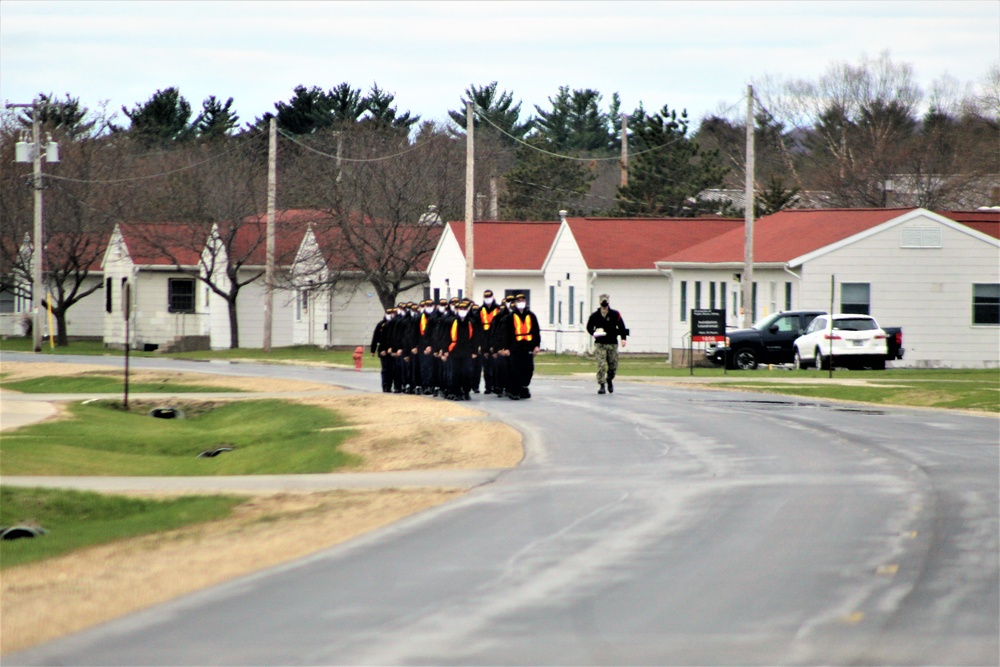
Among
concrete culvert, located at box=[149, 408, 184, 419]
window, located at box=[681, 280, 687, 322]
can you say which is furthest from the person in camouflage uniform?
window, located at box=[681, 280, 687, 322]

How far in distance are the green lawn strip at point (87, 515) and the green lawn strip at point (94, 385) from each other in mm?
18193

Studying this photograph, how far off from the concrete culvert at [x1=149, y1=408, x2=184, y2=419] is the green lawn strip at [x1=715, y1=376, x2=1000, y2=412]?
11609mm

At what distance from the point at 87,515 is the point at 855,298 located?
29.4 metres

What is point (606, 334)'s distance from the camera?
89.5ft

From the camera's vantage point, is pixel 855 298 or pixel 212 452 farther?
pixel 855 298

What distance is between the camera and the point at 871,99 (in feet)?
261

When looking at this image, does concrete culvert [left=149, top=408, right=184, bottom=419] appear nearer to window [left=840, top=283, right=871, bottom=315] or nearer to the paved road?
the paved road

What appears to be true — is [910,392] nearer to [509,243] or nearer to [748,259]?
[748,259]

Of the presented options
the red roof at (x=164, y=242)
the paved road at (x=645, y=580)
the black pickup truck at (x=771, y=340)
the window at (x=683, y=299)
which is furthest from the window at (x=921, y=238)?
the red roof at (x=164, y=242)

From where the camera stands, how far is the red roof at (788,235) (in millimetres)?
41656

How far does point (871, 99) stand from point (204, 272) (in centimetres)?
4019

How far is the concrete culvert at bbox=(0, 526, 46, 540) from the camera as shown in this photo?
1356 centimetres

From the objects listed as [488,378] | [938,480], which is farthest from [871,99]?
[938,480]

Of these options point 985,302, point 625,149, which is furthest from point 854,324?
point 625,149
